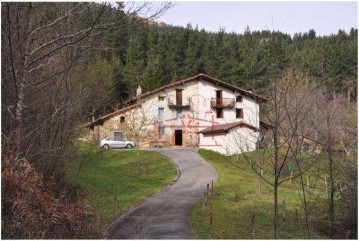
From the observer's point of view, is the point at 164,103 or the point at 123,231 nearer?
the point at 123,231

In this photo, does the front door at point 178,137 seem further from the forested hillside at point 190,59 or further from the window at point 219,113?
the forested hillside at point 190,59

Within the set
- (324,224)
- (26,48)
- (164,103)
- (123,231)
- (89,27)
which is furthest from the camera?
(164,103)

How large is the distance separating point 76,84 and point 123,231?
4862mm

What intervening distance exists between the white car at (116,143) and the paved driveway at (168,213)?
39.8 feet

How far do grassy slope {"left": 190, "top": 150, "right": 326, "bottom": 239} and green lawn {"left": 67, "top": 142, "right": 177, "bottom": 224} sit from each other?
2.95 m

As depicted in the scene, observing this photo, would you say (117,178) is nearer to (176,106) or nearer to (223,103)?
(176,106)

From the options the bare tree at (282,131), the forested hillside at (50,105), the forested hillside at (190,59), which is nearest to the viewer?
the forested hillside at (50,105)

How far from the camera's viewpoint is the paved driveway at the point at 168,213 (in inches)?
516

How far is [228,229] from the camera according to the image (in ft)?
47.3

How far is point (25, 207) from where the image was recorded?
24.0ft

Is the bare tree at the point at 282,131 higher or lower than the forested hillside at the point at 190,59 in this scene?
lower

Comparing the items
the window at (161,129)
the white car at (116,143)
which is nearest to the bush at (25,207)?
the white car at (116,143)

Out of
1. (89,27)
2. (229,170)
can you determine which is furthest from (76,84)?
(229,170)

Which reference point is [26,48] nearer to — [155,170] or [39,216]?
[39,216]
